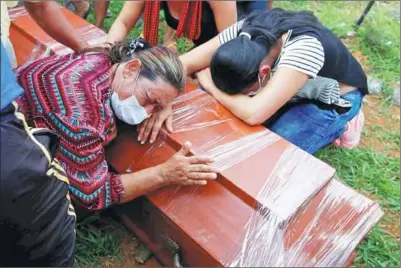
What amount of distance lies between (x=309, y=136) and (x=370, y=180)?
2.11 feet

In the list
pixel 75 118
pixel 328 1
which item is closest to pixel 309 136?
pixel 75 118

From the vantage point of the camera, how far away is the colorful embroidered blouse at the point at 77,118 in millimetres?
1602

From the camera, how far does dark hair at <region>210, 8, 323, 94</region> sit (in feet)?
5.94

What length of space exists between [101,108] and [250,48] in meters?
0.68

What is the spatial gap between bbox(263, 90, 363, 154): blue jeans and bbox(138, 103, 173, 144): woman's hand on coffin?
0.66 meters

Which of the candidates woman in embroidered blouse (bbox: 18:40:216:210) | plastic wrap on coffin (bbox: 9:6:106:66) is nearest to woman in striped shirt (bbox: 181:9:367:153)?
woman in embroidered blouse (bbox: 18:40:216:210)

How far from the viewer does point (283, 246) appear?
1499 mm

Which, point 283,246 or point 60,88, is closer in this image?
point 283,246

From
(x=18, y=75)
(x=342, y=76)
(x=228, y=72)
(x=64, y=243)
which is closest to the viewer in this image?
(x=64, y=243)

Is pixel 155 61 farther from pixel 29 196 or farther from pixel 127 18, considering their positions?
pixel 127 18

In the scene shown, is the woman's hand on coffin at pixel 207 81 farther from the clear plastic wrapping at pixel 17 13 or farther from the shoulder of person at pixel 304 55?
the clear plastic wrapping at pixel 17 13

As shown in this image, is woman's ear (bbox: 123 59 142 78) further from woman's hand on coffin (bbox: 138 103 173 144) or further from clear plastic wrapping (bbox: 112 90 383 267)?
clear plastic wrapping (bbox: 112 90 383 267)

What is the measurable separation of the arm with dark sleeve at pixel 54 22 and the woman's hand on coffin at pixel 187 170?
87cm

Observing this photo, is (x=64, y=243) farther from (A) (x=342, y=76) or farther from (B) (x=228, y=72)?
(A) (x=342, y=76)
